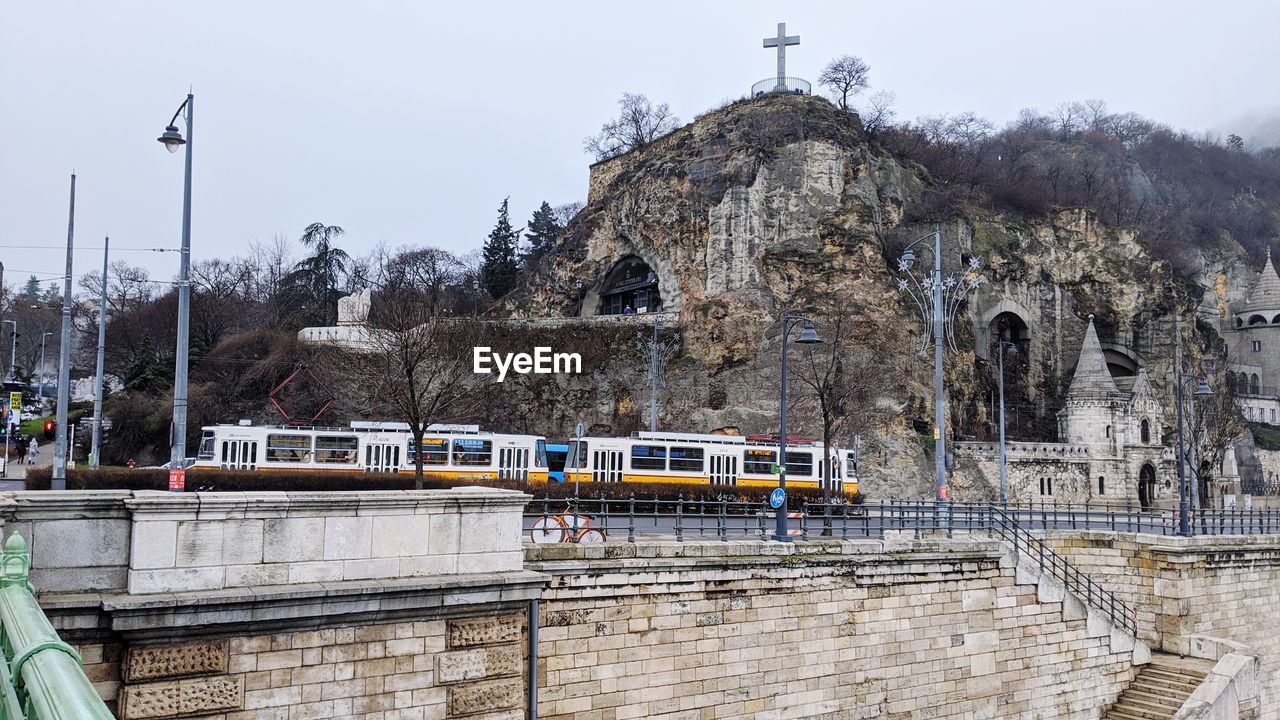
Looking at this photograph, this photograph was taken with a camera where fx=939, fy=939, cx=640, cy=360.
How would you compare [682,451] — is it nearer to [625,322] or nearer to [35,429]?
[625,322]

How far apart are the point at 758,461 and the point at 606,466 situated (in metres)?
5.03

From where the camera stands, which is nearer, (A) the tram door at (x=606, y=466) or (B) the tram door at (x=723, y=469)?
(A) the tram door at (x=606, y=466)

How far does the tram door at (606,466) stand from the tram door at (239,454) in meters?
10.4

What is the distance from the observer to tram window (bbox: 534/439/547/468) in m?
30.6

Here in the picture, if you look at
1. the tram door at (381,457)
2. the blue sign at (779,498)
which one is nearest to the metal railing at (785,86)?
the tram door at (381,457)

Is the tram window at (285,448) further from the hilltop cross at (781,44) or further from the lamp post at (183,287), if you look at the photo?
the hilltop cross at (781,44)

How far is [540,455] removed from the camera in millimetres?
30844

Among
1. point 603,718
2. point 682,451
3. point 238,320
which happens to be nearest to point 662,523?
point 682,451

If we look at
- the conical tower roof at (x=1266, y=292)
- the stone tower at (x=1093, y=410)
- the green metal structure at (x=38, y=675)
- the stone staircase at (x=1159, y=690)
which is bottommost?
the stone staircase at (x=1159, y=690)

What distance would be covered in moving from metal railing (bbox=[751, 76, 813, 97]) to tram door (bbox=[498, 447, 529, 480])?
113ft

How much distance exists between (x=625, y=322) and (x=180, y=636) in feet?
144

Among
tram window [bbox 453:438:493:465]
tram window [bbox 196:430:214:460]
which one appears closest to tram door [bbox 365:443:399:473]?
tram window [bbox 453:438:493:465]

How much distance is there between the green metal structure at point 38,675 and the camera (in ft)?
8.90

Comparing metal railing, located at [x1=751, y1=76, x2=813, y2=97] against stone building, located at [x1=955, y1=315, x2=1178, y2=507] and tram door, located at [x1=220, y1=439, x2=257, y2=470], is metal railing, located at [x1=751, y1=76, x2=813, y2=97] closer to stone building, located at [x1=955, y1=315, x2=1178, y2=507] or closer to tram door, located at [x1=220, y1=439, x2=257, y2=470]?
stone building, located at [x1=955, y1=315, x2=1178, y2=507]
